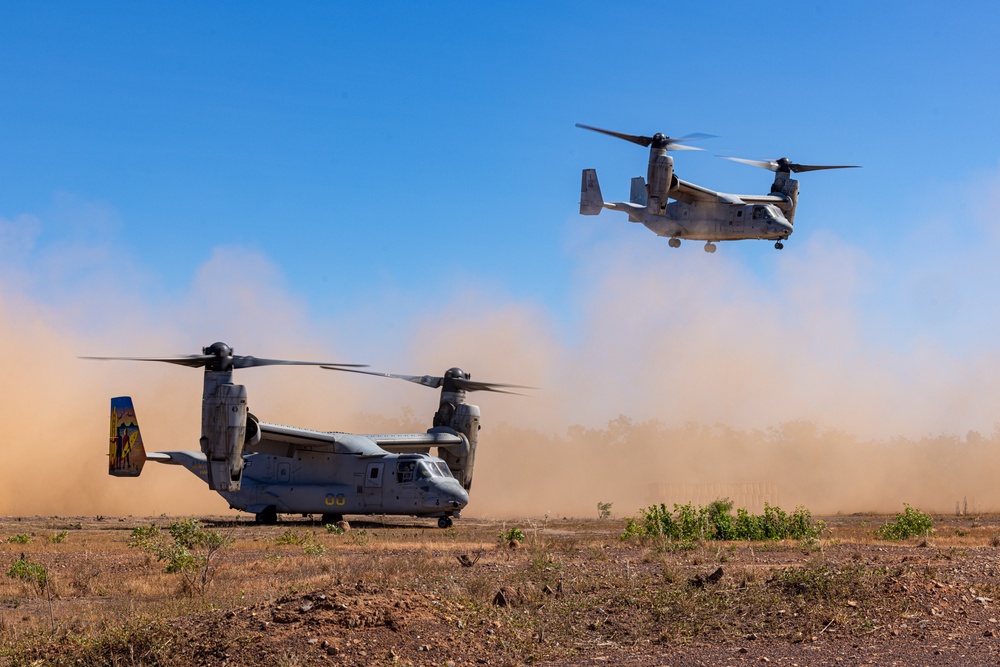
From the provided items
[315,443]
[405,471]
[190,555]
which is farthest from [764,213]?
[190,555]

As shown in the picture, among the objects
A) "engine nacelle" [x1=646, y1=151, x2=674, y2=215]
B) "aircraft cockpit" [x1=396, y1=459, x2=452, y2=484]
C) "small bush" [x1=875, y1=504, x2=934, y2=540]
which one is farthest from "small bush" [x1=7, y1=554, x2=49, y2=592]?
"engine nacelle" [x1=646, y1=151, x2=674, y2=215]

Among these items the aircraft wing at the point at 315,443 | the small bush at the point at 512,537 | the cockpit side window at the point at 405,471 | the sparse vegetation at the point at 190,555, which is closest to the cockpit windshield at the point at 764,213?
the cockpit side window at the point at 405,471

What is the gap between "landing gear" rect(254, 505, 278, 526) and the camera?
37.3 m

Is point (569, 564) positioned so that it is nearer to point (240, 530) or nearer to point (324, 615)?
point (324, 615)

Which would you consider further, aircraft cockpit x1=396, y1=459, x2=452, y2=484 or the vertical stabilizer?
A: the vertical stabilizer

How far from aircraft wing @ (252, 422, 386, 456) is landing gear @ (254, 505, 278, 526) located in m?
2.21

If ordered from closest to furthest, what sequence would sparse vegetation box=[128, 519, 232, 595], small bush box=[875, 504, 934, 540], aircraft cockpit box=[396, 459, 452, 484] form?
sparse vegetation box=[128, 519, 232, 595] → small bush box=[875, 504, 934, 540] → aircraft cockpit box=[396, 459, 452, 484]

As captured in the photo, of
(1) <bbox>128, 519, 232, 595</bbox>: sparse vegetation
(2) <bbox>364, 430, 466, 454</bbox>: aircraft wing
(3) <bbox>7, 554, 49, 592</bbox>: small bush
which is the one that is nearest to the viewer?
(1) <bbox>128, 519, 232, 595</bbox>: sparse vegetation

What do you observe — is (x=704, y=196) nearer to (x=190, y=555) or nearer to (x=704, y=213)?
(x=704, y=213)

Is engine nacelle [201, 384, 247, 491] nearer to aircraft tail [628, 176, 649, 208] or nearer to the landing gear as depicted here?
the landing gear

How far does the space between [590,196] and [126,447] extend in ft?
67.0

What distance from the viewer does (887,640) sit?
11930 mm

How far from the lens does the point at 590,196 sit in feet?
138

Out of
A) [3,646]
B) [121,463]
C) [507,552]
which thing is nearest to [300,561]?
[507,552]
